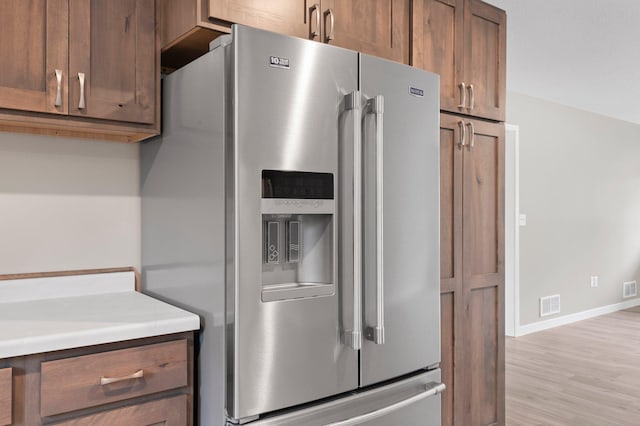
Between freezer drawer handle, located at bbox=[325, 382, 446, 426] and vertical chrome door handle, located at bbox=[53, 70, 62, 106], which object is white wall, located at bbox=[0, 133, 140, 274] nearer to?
vertical chrome door handle, located at bbox=[53, 70, 62, 106]

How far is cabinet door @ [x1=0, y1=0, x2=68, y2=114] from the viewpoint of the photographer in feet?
4.91

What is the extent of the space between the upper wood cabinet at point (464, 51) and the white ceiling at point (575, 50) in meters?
0.58

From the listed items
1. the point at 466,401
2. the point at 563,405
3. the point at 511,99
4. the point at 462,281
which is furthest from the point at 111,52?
the point at 511,99

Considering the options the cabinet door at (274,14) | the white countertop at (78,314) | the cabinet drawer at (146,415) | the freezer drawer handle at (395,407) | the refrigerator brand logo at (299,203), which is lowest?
the freezer drawer handle at (395,407)

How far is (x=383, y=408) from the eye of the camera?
1.67 m

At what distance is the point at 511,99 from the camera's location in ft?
16.4

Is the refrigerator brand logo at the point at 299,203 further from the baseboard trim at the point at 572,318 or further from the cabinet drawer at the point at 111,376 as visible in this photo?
the baseboard trim at the point at 572,318

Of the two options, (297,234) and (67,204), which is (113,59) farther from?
(297,234)

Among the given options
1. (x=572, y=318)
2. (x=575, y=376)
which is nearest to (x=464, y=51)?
(x=575, y=376)

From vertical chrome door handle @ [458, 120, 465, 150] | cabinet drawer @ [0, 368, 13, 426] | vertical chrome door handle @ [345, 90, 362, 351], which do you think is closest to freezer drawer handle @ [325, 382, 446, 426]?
vertical chrome door handle @ [345, 90, 362, 351]

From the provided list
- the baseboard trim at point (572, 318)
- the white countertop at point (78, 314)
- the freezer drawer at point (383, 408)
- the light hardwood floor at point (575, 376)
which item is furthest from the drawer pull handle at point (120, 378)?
the baseboard trim at point (572, 318)

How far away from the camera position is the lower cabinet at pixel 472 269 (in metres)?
2.24

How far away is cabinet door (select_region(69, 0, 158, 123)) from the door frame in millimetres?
4077

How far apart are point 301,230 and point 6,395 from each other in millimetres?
894
